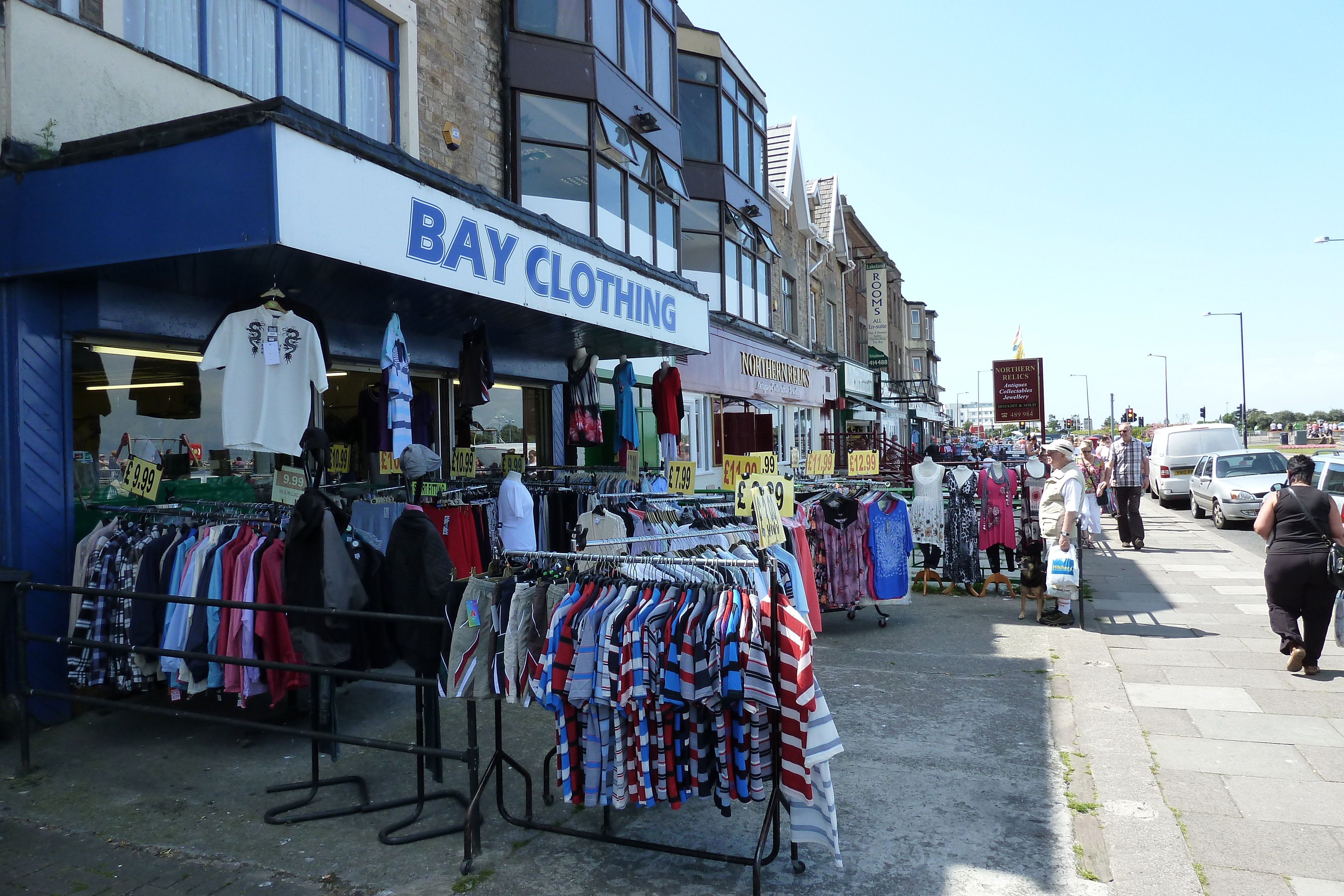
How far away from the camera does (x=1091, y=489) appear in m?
14.3

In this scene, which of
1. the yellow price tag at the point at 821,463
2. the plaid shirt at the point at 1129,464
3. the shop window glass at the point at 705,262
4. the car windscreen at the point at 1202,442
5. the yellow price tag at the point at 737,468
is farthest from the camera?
the car windscreen at the point at 1202,442

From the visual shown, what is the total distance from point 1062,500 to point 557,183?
7.89 metres

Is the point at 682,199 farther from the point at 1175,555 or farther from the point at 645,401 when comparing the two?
the point at 1175,555

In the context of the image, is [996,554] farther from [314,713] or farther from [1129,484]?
[314,713]

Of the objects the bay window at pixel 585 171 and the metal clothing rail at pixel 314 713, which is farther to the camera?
the bay window at pixel 585 171

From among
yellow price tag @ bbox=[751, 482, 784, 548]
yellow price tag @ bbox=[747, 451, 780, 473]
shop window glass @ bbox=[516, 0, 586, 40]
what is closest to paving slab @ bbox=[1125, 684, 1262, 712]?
yellow price tag @ bbox=[747, 451, 780, 473]

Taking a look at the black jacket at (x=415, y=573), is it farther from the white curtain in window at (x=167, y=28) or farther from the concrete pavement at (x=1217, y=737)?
the white curtain in window at (x=167, y=28)

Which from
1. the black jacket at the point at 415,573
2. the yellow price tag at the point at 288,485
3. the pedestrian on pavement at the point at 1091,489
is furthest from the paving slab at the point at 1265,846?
the yellow price tag at the point at 288,485

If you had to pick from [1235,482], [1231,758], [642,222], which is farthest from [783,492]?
[1235,482]

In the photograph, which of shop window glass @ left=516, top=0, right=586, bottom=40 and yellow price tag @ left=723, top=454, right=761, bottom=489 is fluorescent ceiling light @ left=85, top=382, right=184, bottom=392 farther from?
shop window glass @ left=516, top=0, right=586, bottom=40

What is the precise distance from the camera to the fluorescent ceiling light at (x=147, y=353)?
6.53m

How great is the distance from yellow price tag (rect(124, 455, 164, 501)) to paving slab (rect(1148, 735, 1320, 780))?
7105 millimetres

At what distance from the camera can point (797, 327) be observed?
26.2 meters

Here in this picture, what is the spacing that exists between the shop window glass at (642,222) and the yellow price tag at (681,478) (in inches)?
240
